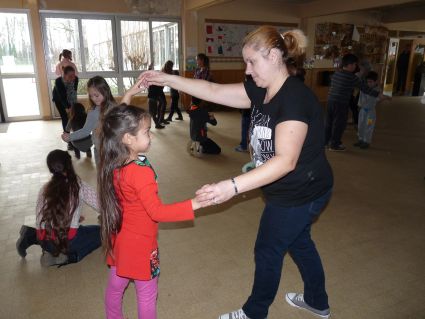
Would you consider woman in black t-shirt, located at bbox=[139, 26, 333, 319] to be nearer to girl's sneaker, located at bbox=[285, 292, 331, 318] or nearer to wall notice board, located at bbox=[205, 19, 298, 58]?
girl's sneaker, located at bbox=[285, 292, 331, 318]

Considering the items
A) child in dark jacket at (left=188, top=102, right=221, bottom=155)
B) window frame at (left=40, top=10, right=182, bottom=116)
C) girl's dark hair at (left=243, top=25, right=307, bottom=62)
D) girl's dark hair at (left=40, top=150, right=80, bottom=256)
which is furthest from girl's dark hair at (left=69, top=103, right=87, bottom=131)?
girl's dark hair at (left=243, top=25, right=307, bottom=62)

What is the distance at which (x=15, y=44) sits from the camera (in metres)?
7.54

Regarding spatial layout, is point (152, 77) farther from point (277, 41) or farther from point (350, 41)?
point (350, 41)

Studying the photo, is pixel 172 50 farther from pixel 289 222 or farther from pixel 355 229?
pixel 289 222

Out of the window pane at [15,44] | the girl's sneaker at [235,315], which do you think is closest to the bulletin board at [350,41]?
the window pane at [15,44]

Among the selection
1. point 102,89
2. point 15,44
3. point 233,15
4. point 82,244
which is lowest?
point 82,244

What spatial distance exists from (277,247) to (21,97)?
8260 mm

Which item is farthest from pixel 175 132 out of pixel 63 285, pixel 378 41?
pixel 378 41

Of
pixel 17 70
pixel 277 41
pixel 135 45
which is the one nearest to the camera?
pixel 277 41

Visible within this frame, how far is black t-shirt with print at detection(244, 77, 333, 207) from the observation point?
1319 millimetres

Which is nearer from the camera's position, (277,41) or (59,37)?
(277,41)

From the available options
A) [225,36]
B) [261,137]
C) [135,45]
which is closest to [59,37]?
[135,45]

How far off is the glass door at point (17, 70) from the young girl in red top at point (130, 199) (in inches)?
300

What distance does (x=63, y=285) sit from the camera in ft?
7.22
